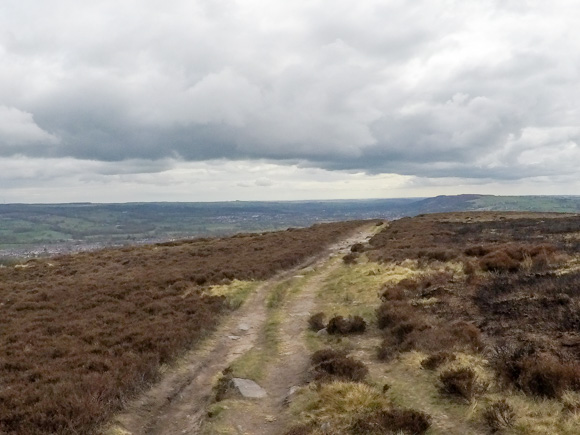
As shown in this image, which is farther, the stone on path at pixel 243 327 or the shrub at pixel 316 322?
the stone on path at pixel 243 327

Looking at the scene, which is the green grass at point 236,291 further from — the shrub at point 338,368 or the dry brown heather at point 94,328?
the shrub at point 338,368

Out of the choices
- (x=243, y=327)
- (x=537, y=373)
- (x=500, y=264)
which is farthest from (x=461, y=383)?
(x=500, y=264)

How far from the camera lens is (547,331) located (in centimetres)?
1205

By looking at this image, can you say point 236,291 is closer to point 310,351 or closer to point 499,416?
point 310,351

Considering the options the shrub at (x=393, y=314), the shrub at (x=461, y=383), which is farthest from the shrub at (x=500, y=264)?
the shrub at (x=461, y=383)

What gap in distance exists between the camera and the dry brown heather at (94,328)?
34.1 feet

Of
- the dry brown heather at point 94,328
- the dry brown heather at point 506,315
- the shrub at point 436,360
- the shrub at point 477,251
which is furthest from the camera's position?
the shrub at point 477,251

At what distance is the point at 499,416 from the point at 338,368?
15.4ft

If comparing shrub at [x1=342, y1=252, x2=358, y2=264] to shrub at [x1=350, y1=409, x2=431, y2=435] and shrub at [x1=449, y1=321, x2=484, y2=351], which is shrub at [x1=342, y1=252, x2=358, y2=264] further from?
shrub at [x1=350, y1=409, x2=431, y2=435]

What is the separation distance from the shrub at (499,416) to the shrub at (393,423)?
3.76 feet

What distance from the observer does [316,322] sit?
684 inches

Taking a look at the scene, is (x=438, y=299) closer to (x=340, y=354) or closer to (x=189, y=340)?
(x=340, y=354)

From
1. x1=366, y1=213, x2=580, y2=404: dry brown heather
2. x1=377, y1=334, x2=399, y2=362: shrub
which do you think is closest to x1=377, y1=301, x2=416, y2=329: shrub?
x1=366, y1=213, x2=580, y2=404: dry brown heather

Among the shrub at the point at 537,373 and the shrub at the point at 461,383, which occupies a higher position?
the shrub at the point at 537,373
